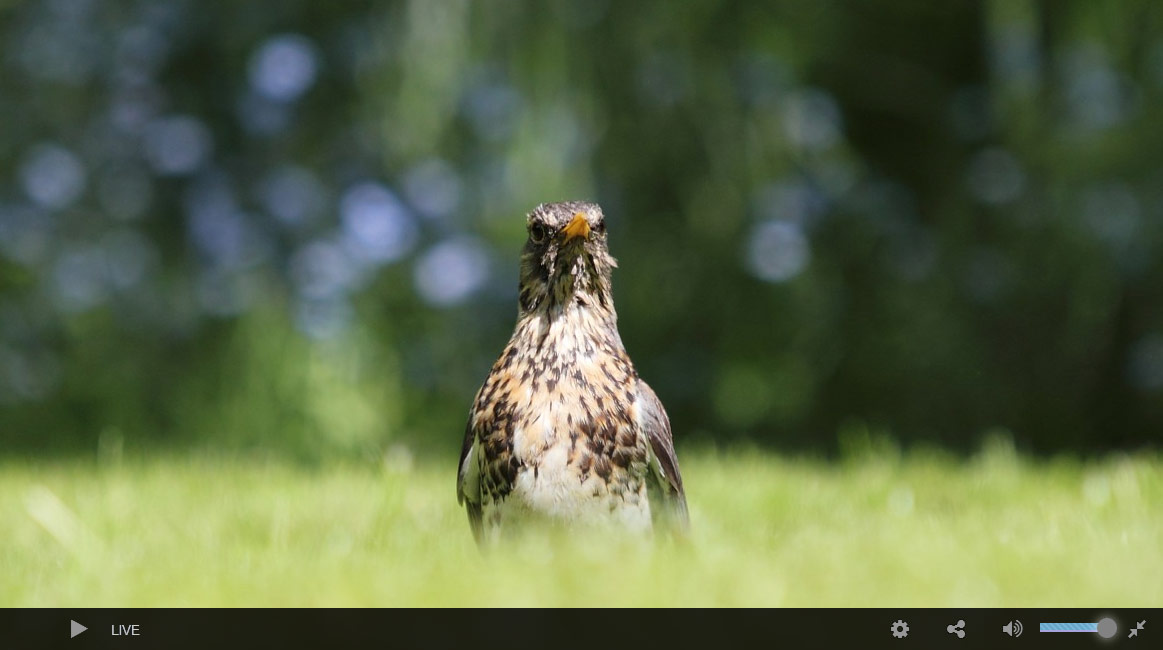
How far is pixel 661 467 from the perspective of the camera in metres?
2.14

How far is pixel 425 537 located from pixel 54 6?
5.95 m

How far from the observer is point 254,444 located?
19.2 feet

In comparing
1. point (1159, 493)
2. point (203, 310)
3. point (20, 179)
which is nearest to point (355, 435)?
point (203, 310)

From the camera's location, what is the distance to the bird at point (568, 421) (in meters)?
2.03
